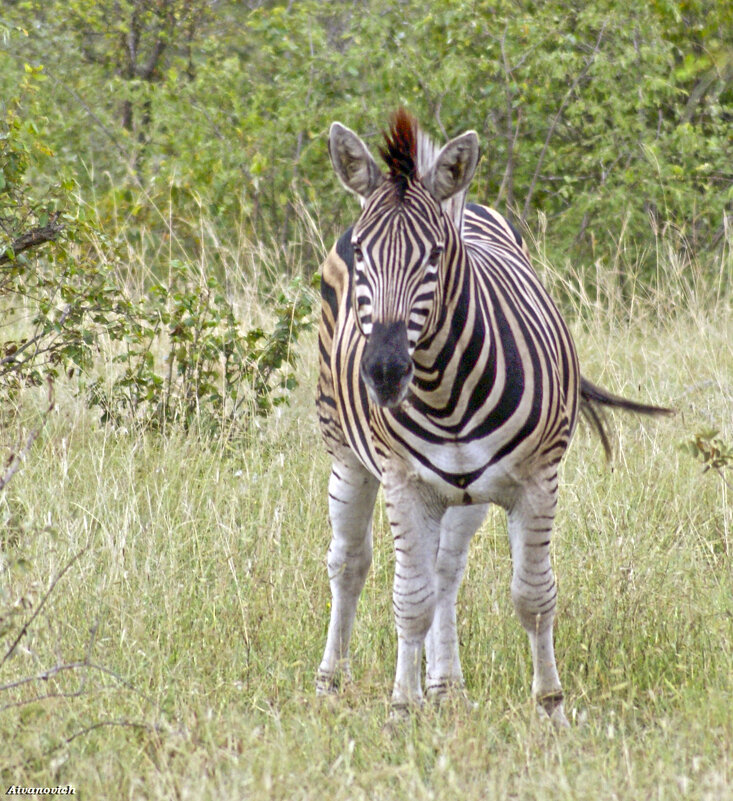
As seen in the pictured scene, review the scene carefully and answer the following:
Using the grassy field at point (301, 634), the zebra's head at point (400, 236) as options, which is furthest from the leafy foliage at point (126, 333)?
the zebra's head at point (400, 236)

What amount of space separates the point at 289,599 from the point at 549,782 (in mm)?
1607

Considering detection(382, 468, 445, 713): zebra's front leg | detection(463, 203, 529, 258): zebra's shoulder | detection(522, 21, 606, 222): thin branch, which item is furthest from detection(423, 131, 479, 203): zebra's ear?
detection(522, 21, 606, 222): thin branch

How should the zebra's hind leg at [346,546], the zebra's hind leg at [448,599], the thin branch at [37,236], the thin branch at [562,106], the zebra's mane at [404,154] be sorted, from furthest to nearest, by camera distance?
the thin branch at [562,106] → the thin branch at [37,236] → the zebra's hind leg at [346,546] → the zebra's hind leg at [448,599] → the zebra's mane at [404,154]

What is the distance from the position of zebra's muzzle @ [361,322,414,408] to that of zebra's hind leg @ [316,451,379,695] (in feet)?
3.75

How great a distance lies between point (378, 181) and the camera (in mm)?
3092

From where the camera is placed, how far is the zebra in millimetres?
2891

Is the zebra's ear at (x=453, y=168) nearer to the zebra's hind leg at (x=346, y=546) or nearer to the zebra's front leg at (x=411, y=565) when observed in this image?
the zebra's front leg at (x=411, y=565)

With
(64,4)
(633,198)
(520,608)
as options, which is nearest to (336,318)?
(520,608)

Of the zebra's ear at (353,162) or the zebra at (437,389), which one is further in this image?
the zebra's ear at (353,162)

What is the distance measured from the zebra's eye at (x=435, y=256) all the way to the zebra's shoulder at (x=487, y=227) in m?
1.13

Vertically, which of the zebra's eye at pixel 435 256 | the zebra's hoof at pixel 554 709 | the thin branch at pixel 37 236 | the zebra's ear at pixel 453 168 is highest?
the thin branch at pixel 37 236

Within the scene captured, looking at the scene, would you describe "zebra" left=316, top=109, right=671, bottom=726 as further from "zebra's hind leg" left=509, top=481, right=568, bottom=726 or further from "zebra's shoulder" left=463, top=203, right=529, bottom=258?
"zebra's shoulder" left=463, top=203, right=529, bottom=258

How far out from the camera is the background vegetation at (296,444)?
9.59 ft

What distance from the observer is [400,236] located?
288cm
